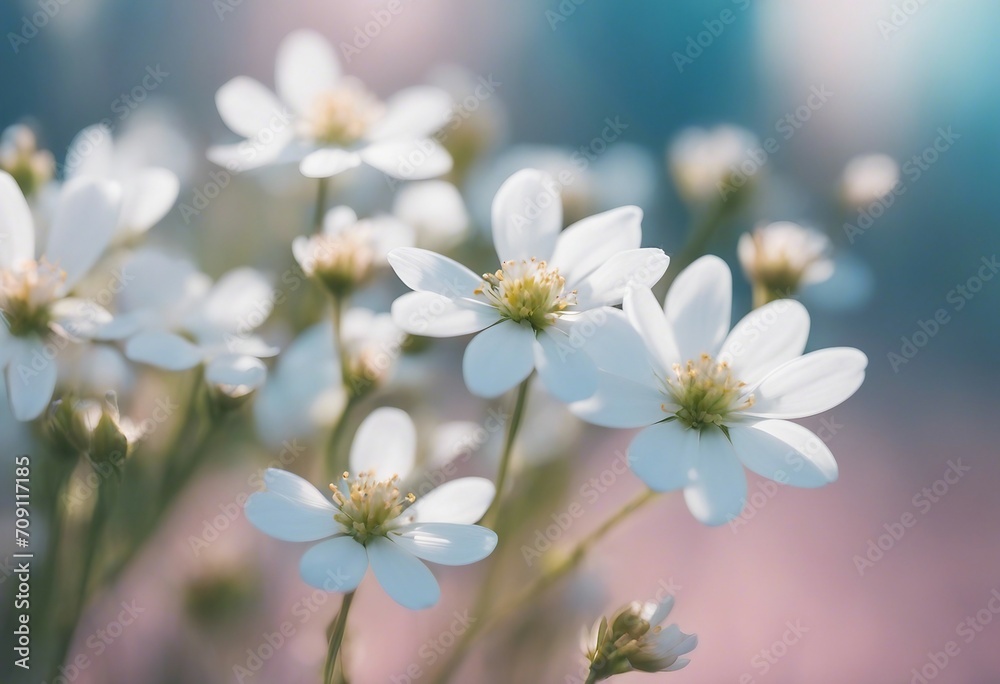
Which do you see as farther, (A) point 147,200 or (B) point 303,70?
(B) point 303,70

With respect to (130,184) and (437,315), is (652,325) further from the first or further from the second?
(130,184)

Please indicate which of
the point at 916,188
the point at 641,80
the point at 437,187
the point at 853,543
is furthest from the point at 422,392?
the point at 916,188

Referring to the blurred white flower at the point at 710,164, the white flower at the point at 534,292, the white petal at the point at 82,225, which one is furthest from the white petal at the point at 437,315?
the blurred white flower at the point at 710,164

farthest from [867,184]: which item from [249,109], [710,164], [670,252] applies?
[249,109]

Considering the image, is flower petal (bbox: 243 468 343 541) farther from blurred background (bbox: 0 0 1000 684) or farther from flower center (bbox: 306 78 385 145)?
flower center (bbox: 306 78 385 145)

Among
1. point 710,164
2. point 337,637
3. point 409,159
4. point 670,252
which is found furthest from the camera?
point 670,252

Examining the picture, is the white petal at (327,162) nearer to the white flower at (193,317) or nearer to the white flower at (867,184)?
the white flower at (193,317)
